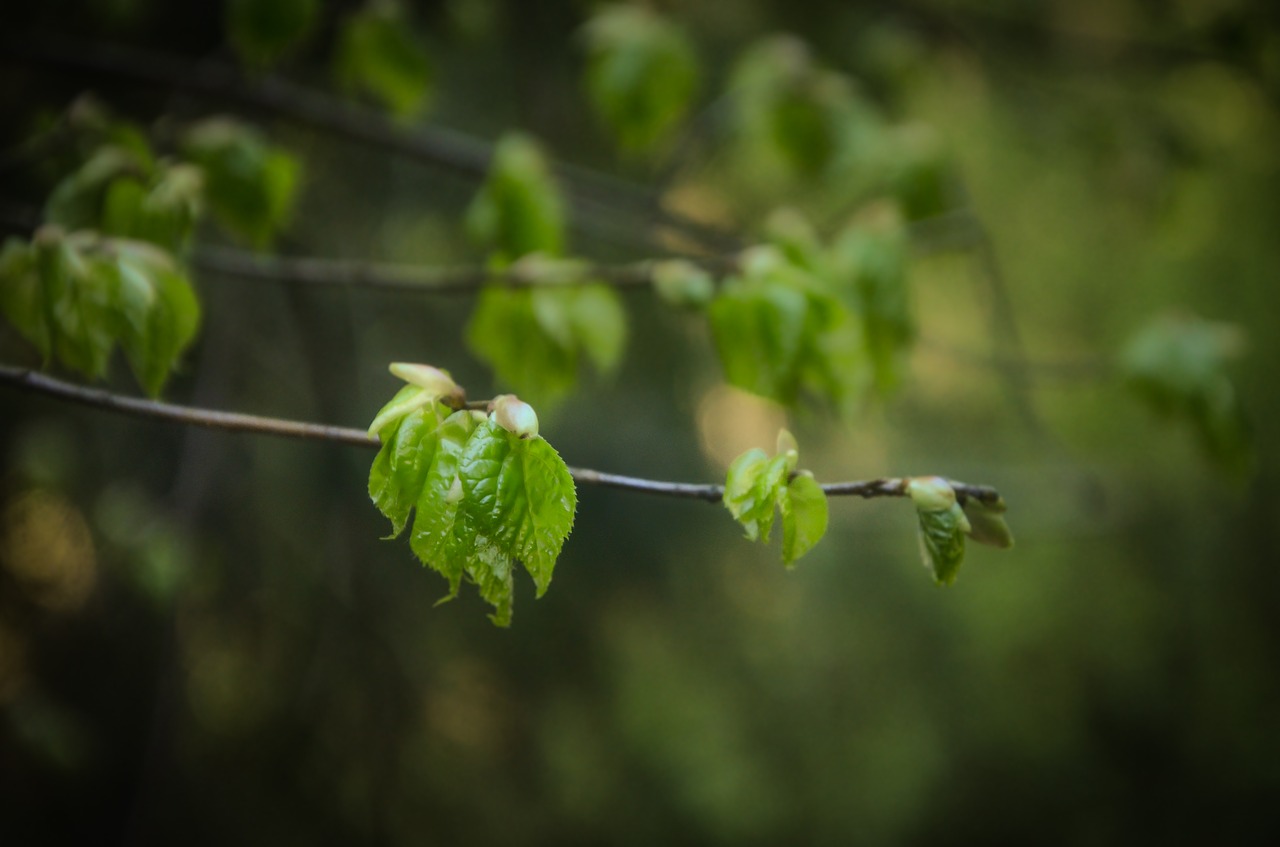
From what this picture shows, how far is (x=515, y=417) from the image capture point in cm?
45

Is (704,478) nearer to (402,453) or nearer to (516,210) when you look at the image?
(516,210)

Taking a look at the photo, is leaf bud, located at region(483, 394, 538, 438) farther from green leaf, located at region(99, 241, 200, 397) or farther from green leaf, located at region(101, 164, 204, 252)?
green leaf, located at region(101, 164, 204, 252)

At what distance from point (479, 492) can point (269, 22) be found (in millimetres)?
880

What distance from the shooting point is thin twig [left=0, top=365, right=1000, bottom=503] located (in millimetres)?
468

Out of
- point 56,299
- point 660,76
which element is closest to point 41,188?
point 56,299

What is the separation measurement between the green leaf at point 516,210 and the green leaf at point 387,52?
27cm

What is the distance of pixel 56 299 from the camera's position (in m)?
0.63

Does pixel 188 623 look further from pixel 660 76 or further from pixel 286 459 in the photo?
pixel 660 76

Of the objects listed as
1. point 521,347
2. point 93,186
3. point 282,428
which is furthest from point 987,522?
point 93,186

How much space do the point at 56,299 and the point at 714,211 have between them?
216 centimetres

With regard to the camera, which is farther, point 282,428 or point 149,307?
point 149,307

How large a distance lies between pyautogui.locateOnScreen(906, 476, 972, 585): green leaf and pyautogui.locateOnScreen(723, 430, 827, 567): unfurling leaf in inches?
2.7

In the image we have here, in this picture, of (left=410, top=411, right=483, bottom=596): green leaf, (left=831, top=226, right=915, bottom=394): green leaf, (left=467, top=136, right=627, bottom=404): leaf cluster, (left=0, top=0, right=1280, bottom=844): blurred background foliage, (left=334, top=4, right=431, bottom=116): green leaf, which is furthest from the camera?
(left=0, top=0, right=1280, bottom=844): blurred background foliage

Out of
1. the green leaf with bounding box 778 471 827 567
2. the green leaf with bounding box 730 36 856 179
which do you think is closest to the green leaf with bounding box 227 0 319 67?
the green leaf with bounding box 730 36 856 179
